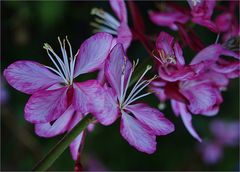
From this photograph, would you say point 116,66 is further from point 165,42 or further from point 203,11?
point 203,11

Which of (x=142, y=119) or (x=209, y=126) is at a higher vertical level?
(x=142, y=119)

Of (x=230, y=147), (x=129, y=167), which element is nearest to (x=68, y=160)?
(x=129, y=167)

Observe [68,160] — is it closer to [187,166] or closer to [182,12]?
[187,166]

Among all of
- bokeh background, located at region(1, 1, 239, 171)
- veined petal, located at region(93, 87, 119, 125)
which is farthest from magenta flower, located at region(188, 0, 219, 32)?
bokeh background, located at region(1, 1, 239, 171)

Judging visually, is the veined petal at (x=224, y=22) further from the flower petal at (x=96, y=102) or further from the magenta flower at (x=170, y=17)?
the flower petal at (x=96, y=102)

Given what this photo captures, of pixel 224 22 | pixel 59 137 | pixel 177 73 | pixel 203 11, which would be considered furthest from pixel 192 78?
pixel 59 137

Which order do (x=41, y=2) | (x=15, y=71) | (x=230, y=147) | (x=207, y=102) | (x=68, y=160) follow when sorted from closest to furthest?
(x=15, y=71) < (x=207, y=102) < (x=41, y=2) < (x=68, y=160) < (x=230, y=147)
